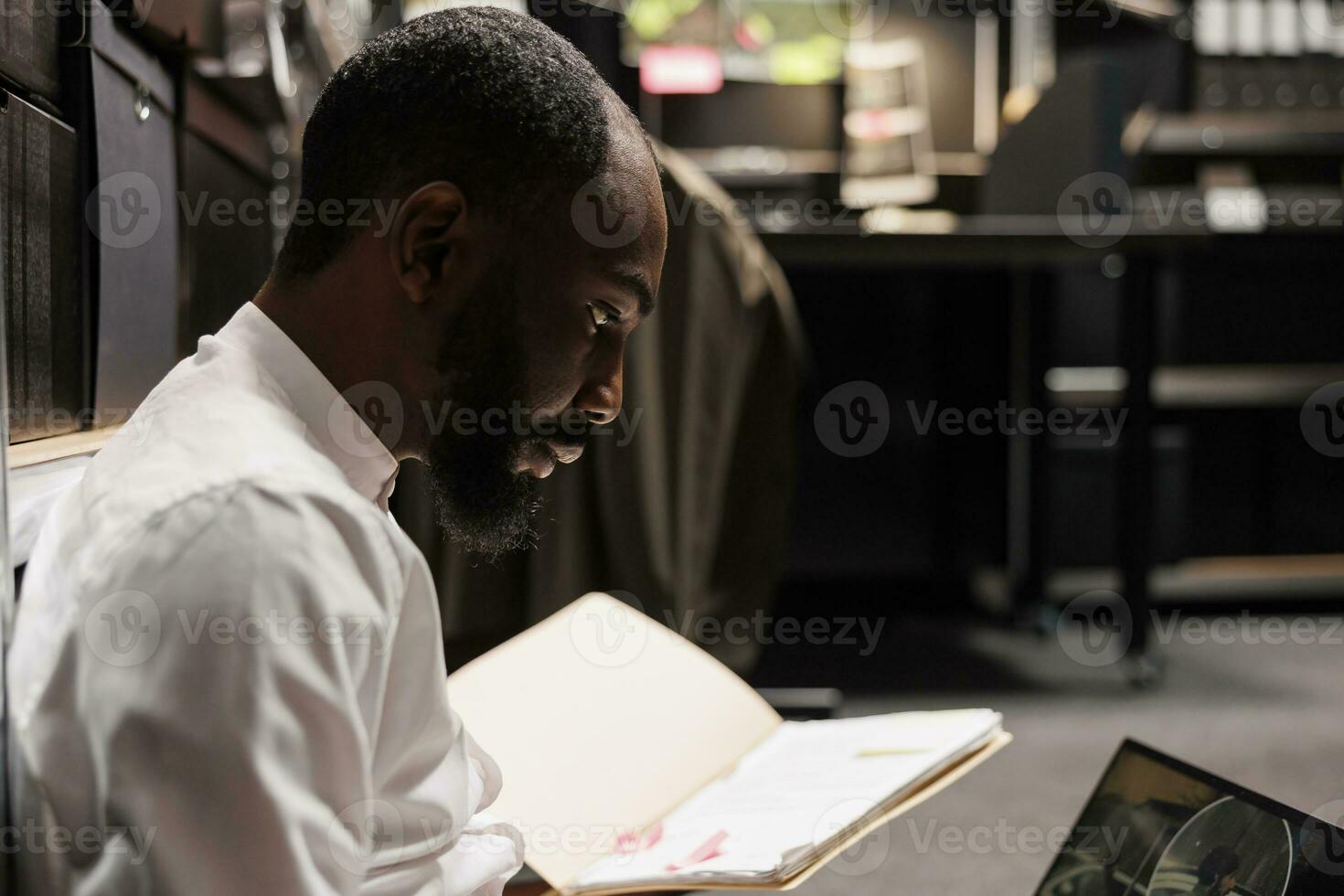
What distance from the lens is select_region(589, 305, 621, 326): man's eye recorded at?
0.51 metres

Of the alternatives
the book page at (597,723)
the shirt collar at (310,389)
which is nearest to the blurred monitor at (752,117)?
the book page at (597,723)

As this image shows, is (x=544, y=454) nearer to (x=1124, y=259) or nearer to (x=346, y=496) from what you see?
(x=346, y=496)

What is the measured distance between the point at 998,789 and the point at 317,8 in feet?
4.74

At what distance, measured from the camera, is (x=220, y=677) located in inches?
14.2

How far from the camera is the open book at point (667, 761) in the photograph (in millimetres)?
624

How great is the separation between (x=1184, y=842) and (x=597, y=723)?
13.9 inches

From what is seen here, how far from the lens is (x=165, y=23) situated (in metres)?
0.91

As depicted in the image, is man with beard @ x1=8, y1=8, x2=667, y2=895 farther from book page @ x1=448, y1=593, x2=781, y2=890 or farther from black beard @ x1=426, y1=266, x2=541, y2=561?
book page @ x1=448, y1=593, x2=781, y2=890

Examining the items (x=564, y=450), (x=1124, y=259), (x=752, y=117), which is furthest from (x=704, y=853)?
(x=752, y=117)

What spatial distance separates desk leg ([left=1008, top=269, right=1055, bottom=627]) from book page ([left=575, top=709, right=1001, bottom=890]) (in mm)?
1933

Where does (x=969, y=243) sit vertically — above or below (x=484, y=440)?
above

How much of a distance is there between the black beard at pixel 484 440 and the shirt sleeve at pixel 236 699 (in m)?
0.11

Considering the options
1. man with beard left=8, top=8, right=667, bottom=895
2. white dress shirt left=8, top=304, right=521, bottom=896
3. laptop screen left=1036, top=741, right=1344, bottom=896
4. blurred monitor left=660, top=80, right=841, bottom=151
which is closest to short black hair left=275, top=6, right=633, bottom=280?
man with beard left=8, top=8, right=667, bottom=895

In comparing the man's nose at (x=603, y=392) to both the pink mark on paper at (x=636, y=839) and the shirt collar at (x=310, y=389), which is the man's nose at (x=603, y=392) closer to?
the shirt collar at (x=310, y=389)
